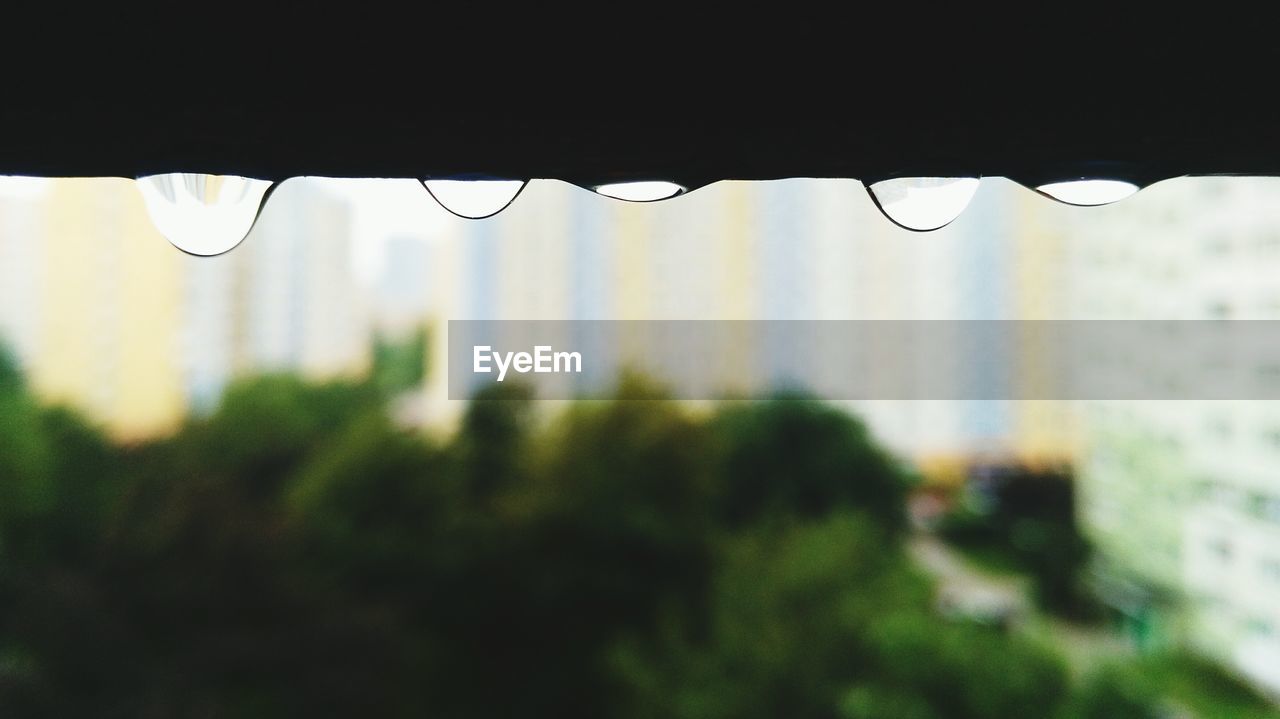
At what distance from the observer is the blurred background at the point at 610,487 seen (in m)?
8.89

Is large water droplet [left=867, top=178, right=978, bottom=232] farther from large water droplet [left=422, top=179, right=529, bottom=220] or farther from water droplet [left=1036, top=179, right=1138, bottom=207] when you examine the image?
large water droplet [left=422, top=179, right=529, bottom=220]

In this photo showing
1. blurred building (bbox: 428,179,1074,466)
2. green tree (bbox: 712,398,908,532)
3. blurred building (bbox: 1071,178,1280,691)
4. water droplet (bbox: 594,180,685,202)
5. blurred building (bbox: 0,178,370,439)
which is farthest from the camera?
blurred building (bbox: 428,179,1074,466)

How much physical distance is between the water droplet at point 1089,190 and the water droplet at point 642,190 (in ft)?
0.45

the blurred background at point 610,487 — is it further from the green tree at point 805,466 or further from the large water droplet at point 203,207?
the large water droplet at point 203,207

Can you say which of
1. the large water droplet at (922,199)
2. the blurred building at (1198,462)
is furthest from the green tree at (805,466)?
the large water droplet at (922,199)

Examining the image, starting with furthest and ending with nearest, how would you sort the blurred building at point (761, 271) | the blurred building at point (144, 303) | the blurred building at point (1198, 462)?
the blurred building at point (761, 271), the blurred building at point (144, 303), the blurred building at point (1198, 462)

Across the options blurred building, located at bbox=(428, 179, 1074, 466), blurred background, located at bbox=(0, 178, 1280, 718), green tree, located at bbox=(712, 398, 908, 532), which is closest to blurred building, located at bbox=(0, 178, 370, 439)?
blurred background, located at bbox=(0, 178, 1280, 718)

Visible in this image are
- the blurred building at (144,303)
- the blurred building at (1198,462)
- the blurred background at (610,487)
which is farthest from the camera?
the blurred building at (144,303)

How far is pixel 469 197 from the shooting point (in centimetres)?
35

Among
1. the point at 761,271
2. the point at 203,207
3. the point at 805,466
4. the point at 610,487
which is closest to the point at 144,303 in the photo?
the point at 610,487

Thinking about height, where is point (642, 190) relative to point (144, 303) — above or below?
below

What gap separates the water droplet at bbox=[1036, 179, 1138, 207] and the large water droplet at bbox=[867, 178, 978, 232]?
3 cm

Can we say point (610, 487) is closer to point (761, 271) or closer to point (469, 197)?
point (761, 271)

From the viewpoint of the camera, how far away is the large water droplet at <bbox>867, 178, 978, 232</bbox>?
35 centimetres
